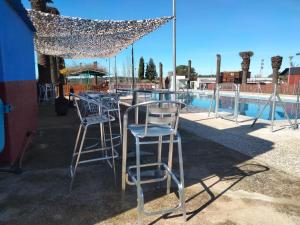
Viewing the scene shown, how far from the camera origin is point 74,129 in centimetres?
632

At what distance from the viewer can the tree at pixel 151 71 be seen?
50406 mm

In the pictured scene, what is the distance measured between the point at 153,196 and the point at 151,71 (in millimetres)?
50529

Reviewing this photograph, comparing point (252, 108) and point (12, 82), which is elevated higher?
point (12, 82)

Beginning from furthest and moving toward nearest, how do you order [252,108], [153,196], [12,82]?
[252,108] → [12,82] → [153,196]

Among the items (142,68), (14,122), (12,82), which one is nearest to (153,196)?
(14,122)

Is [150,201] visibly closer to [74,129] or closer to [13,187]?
[13,187]

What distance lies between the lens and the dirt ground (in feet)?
7.34

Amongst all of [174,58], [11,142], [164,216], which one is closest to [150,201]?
[164,216]

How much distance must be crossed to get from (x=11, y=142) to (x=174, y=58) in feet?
12.8

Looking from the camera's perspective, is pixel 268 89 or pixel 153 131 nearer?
pixel 153 131

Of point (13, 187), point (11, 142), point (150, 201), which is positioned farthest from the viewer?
point (11, 142)

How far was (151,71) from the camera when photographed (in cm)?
5231

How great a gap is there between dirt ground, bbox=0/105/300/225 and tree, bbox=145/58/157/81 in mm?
46271

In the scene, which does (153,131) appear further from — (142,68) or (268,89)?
(142,68)
